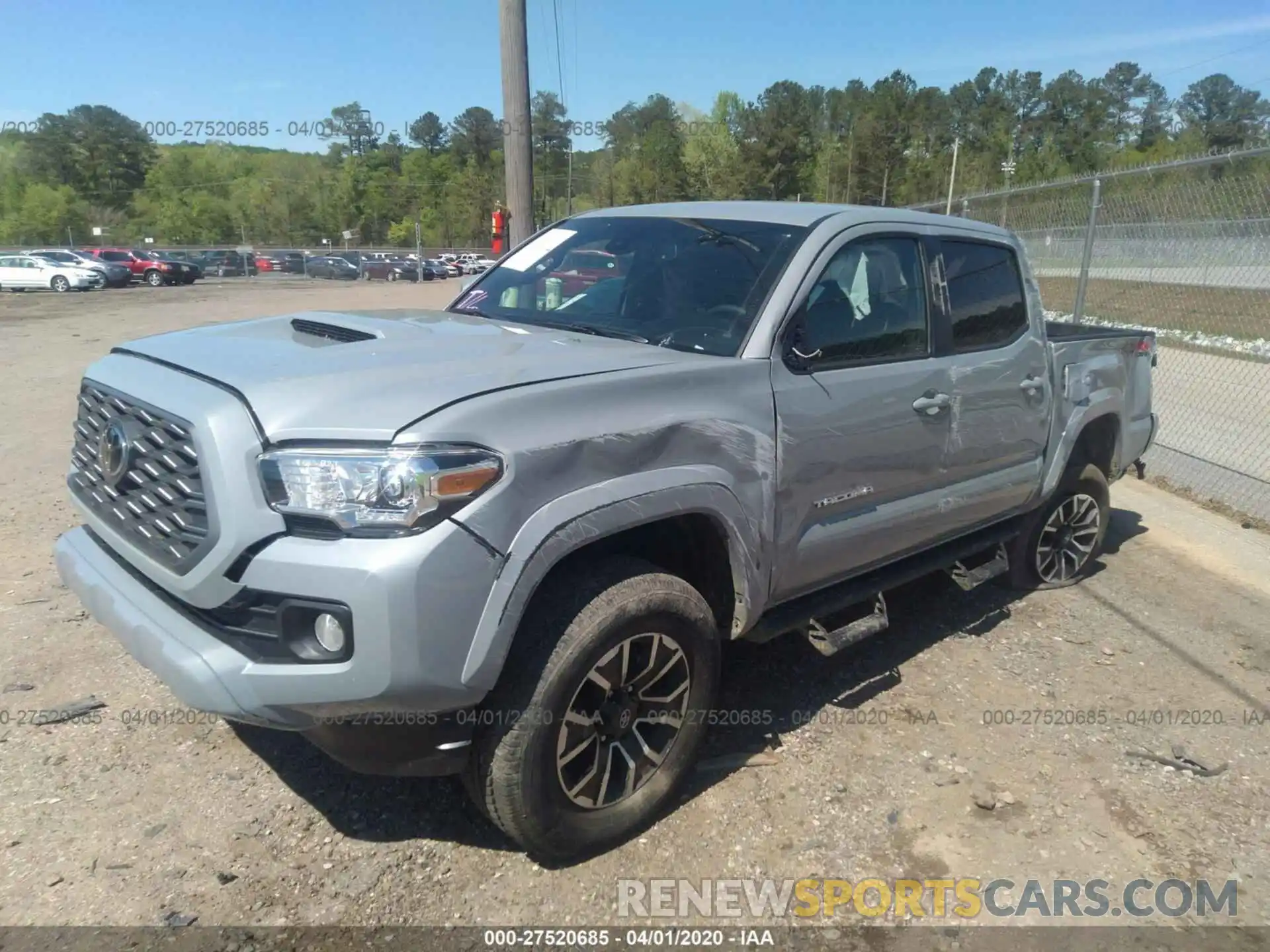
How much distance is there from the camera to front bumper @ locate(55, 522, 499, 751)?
2207 mm

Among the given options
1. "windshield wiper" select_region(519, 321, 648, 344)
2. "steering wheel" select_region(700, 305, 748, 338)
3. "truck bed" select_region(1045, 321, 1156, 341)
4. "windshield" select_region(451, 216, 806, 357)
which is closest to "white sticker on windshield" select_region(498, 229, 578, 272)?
"windshield" select_region(451, 216, 806, 357)

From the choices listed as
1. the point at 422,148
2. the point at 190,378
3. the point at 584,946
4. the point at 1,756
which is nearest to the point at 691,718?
the point at 584,946

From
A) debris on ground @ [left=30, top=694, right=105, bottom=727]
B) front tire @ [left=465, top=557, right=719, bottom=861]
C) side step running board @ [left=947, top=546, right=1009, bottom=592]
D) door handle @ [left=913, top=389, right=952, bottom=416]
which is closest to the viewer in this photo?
front tire @ [left=465, top=557, right=719, bottom=861]

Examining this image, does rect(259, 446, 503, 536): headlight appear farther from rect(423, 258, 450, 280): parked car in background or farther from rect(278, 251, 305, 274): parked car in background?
rect(278, 251, 305, 274): parked car in background

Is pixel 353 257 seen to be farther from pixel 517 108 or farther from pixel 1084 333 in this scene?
pixel 1084 333

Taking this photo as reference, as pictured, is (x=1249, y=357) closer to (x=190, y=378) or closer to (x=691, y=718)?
(x=691, y=718)

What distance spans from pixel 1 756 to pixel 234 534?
5.83 feet

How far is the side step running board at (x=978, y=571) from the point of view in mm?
4328

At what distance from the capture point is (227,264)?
164 ft

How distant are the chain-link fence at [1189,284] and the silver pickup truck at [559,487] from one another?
4612 millimetres

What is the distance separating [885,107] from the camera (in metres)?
70.8

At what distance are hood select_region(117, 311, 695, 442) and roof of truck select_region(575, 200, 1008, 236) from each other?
90 cm

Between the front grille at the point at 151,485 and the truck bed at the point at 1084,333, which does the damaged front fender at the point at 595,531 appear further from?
the truck bed at the point at 1084,333

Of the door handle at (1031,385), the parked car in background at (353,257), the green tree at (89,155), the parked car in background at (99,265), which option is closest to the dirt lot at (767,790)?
the door handle at (1031,385)
